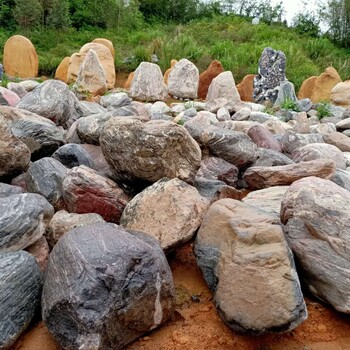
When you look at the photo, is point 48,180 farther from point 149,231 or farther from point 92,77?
point 92,77

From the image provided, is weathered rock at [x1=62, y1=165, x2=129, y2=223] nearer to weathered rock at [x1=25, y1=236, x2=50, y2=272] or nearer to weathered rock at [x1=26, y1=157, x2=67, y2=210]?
weathered rock at [x1=26, y1=157, x2=67, y2=210]

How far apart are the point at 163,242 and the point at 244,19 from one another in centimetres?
2276

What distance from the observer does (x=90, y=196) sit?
2516mm

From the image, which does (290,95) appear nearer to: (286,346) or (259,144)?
(259,144)

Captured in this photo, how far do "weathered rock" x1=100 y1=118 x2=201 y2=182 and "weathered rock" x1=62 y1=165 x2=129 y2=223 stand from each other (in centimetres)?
17

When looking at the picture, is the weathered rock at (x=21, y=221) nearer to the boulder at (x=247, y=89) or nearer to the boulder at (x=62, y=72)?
the boulder at (x=247, y=89)

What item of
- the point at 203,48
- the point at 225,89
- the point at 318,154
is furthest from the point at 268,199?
the point at 203,48

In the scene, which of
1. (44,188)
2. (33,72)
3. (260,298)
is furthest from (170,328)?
(33,72)

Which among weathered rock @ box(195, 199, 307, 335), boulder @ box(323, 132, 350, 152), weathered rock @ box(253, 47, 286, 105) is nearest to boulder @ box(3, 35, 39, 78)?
weathered rock @ box(253, 47, 286, 105)

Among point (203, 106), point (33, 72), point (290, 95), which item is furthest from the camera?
point (33, 72)

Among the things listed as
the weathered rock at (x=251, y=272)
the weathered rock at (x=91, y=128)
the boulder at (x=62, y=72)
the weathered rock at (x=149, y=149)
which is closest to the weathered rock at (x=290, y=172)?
the weathered rock at (x=149, y=149)

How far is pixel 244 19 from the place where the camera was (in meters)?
23.2

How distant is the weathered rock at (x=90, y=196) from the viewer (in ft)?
8.21

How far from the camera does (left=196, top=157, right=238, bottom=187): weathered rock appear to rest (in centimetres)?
310
